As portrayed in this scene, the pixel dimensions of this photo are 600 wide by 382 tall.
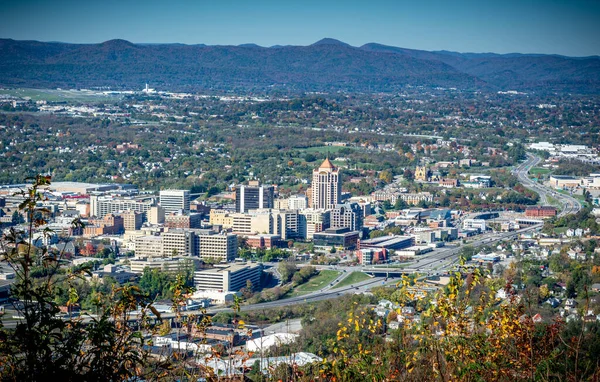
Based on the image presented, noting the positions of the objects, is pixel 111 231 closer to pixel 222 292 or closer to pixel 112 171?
pixel 222 292

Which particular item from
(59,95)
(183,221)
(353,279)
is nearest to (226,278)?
(353,279)

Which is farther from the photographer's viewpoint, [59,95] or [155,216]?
[59,95]

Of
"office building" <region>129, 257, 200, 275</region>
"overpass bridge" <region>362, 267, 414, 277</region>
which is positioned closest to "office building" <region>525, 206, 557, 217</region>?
"overpass bridge" <region>362, 267, 414, 277</region>

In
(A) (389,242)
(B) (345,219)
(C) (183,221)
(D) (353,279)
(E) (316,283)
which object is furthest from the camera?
(B) (345,219)

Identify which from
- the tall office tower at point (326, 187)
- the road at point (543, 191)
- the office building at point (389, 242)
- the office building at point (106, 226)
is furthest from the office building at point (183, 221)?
the road at point (543, 191)

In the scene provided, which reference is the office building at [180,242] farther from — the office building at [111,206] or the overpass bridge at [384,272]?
the office building at [111,206]

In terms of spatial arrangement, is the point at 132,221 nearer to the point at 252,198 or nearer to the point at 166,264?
the point at 252,198
